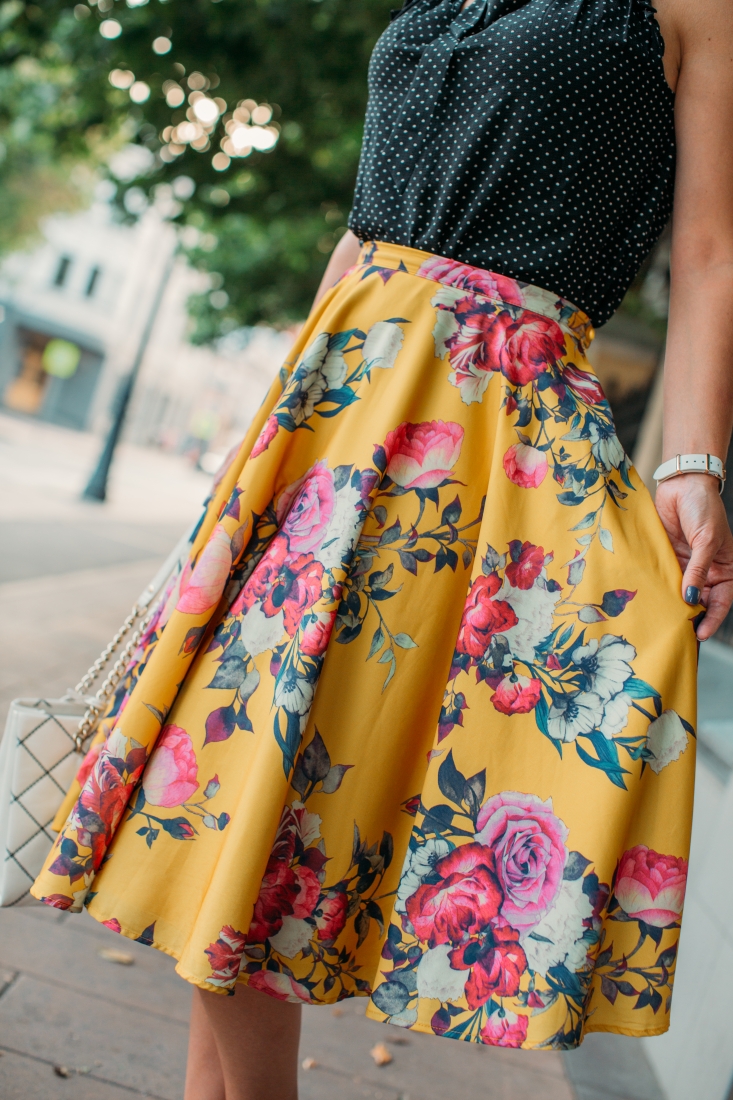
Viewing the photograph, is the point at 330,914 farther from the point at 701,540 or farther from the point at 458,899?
the point at 701,540

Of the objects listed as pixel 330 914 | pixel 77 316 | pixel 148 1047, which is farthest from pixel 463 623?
pixel 77 316

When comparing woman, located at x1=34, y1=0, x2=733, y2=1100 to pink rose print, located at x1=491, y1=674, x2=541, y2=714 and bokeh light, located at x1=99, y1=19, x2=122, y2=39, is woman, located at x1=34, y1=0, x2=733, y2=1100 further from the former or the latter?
bokeh light, located at x1=99, y1=19, x2=122, y2=39

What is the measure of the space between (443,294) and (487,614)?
444mm

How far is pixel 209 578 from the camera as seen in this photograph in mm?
1115

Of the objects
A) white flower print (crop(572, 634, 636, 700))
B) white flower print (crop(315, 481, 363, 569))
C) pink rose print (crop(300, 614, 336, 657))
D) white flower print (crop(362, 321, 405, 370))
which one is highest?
white flower print (crop(362, 321, 405, 370))

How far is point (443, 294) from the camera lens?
3.95ft

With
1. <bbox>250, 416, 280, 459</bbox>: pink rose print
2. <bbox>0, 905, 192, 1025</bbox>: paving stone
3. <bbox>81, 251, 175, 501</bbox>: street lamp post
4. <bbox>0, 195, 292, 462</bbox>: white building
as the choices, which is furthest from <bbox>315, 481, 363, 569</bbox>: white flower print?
<bbox>0, 195, 292, 462</bbox>: white building

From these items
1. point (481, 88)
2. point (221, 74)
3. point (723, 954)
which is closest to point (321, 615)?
point (481, 88)

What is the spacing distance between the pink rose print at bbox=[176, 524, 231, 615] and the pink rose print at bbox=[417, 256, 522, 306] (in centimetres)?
46

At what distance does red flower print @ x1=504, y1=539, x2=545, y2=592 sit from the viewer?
110cm

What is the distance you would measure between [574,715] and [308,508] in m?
0.42

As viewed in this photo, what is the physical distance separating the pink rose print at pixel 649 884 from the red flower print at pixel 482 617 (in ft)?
0.97

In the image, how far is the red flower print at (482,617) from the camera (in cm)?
107

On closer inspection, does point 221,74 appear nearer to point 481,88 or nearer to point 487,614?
point 481,88
